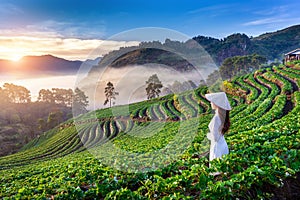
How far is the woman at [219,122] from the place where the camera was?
5.62m

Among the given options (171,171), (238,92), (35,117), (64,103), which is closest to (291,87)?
(238,92)

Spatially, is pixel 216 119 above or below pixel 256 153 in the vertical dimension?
above

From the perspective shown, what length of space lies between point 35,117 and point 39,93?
15.7 m

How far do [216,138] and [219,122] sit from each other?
0.38 metres

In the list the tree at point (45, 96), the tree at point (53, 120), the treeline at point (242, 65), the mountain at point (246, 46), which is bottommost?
the tree at point (53, 120)

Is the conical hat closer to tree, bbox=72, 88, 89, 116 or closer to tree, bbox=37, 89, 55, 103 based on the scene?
tree, bbox=72, 88, 89, 116

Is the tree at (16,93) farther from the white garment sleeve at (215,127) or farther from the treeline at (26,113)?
the white garment sleeve at (215,127)

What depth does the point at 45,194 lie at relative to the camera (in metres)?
6.11

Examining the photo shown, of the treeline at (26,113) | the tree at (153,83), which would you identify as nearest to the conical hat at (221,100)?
the tree at (153,83)

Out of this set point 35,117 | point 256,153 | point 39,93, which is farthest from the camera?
point 39,93

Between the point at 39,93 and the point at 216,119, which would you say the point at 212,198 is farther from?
the point at 39,93

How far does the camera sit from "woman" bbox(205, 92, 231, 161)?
5621mm

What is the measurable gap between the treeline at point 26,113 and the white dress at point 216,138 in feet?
232

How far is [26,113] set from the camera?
340 feet
